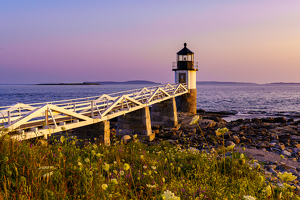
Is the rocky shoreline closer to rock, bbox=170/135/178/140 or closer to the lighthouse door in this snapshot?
rock, bbox=170/135/178/140

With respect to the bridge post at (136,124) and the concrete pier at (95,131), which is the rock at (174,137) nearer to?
the bridge post at (136,124)

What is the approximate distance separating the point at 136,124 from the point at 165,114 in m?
7.81

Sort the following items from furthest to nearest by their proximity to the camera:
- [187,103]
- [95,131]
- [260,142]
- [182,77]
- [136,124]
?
[182,77]
[187,103]
[136,124]
[260,142]
[95,131]

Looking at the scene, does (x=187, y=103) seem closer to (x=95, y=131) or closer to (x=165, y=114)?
(x=165, y=114)

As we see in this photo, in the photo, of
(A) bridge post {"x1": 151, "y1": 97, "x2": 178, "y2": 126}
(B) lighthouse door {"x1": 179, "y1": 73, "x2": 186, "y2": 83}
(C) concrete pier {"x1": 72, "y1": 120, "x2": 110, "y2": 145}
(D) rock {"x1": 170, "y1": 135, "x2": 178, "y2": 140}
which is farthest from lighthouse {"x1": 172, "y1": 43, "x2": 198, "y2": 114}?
(C) concrete pier {"x1": 72, "y1": 120, "x2": 110, "y2": 145}

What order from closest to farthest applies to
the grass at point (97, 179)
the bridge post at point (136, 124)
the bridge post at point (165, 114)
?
the grass at point (97, 179), the bridge post at point (136, 124), the bridge post at point (165, 114)

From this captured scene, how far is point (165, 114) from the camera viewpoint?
2561 centimetres

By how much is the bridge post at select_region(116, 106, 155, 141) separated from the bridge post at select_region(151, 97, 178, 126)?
7244mm

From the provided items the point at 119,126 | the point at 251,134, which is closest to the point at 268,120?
the point at 251,134

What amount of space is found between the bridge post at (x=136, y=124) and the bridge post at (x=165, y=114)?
7244 mm

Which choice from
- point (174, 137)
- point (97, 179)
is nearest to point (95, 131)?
point (174, 137)

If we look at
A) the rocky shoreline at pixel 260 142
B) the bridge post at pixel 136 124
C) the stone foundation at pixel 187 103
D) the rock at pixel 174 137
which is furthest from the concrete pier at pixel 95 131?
the stone foundation at pixel 187 103

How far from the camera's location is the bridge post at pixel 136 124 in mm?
18094

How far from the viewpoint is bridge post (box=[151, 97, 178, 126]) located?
25344mm
